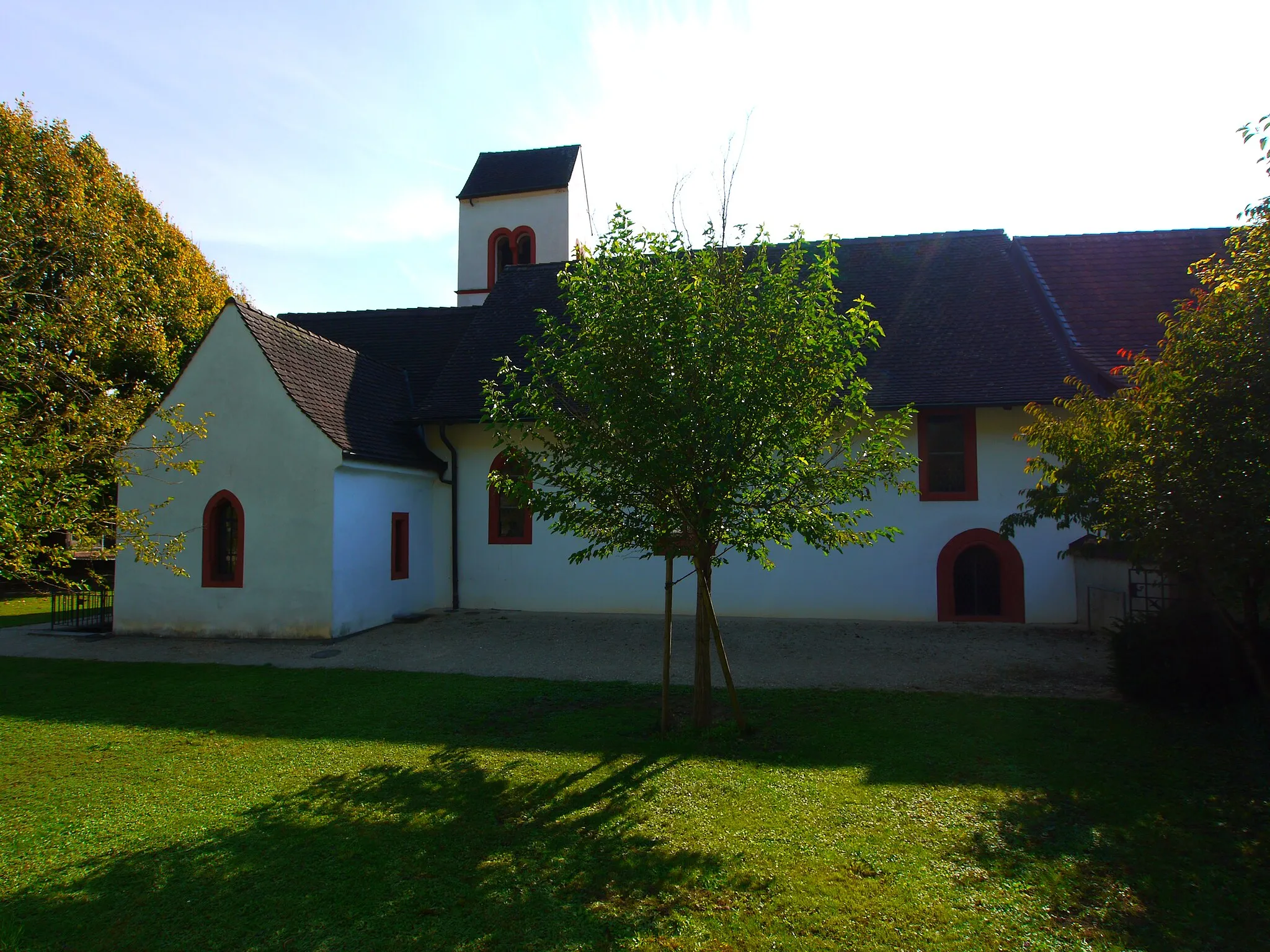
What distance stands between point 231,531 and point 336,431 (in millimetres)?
2989

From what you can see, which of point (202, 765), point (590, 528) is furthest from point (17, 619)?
point (590, 528)

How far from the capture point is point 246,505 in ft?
49.1

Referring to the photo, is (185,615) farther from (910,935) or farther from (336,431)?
(910,935)

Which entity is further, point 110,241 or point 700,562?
point 110,241

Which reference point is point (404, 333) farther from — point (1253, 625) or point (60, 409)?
point (1253, 625)

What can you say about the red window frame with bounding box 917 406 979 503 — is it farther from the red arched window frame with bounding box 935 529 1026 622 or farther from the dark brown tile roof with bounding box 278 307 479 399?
the dark brown tile roof with bounding box 278 307 479 399

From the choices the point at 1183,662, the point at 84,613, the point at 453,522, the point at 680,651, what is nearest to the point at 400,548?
the point at 453,522

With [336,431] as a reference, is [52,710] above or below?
below

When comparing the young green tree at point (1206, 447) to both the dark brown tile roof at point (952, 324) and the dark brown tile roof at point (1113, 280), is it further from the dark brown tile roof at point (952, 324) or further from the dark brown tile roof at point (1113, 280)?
the dark brown tile roof at point (1113, 280)

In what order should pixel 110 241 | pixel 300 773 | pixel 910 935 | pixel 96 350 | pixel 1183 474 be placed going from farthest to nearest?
pixel 110 241, pixel 96 350, pixel 300 773, pixel 1183 474, pixel 910 935

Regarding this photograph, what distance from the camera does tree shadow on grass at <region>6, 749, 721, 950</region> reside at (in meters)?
4.40

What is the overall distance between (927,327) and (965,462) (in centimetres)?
344

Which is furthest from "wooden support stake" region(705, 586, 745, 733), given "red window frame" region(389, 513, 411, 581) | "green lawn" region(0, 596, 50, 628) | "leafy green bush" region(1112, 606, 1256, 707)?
"green lawn" region(0, 596, 50, 628)

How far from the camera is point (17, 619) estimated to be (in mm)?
18984
